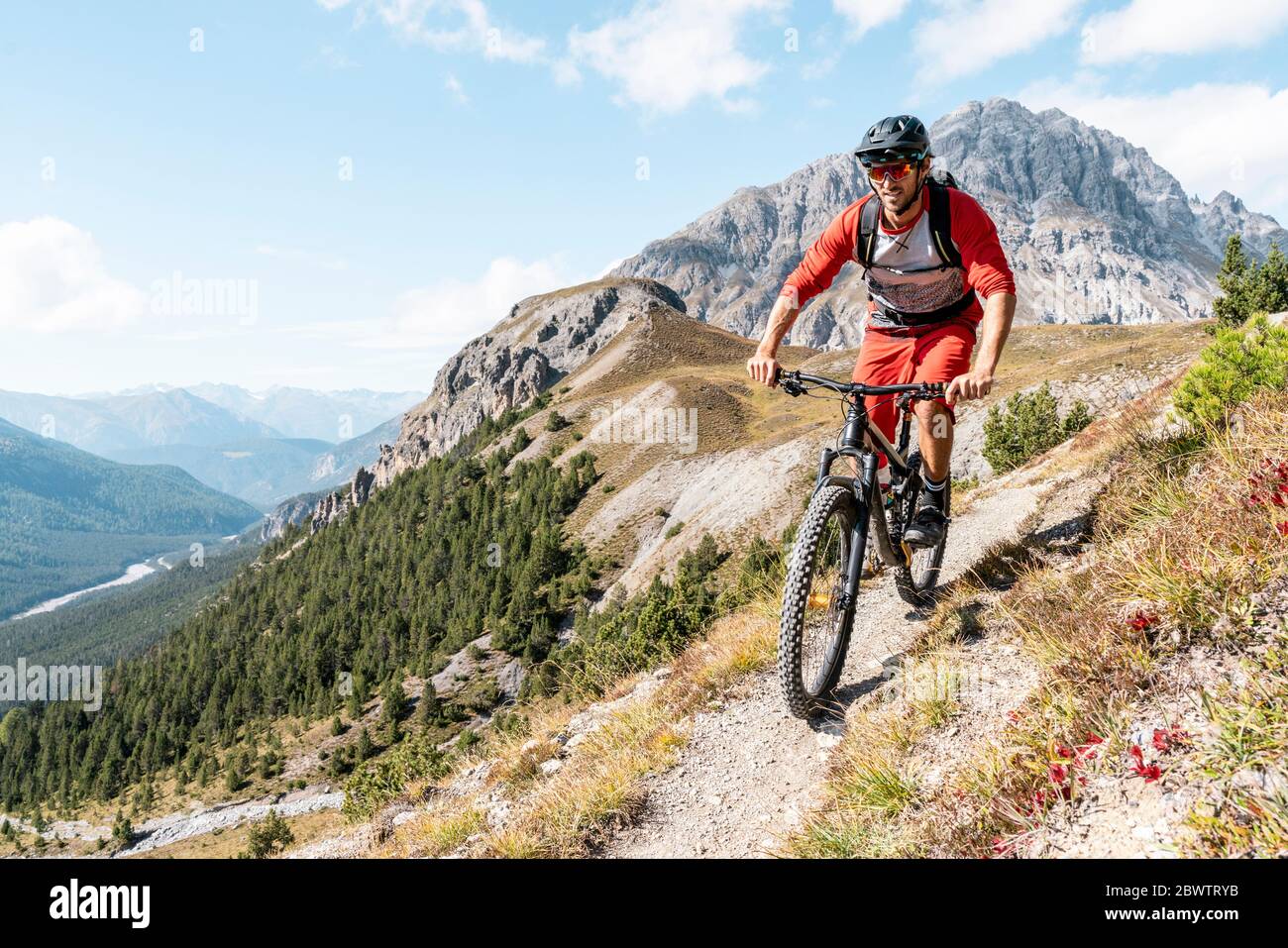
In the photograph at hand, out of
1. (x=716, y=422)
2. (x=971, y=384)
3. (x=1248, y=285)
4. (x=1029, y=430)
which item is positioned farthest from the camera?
(x=716, y=422)

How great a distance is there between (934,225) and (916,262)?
361mm

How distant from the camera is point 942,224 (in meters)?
5.82

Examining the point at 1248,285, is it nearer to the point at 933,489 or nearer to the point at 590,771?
the point at 933,489

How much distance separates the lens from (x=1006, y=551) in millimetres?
7602

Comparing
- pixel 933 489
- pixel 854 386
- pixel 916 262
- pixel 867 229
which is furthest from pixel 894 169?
pixel 933 489

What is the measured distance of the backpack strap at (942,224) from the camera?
19.1 feet

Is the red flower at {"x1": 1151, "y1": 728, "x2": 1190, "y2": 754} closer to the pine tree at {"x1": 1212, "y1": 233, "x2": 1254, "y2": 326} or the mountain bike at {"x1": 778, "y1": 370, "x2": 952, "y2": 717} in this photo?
the mountain bike at {"x1": 778, "y1": 370, "x2": 952, "y2": 717}

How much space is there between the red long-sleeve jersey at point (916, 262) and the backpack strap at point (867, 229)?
4 centimetres

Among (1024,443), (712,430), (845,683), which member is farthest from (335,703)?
(845,683)

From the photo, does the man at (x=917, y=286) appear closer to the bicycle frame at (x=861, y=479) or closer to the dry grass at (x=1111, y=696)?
the bicycle frame at (x=861, y=479)

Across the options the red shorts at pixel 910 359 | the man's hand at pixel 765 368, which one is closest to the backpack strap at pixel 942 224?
the red shorts at pixel 910 359

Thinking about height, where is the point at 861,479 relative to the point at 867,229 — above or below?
below

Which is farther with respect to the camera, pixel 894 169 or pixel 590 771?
pixel 590 771
